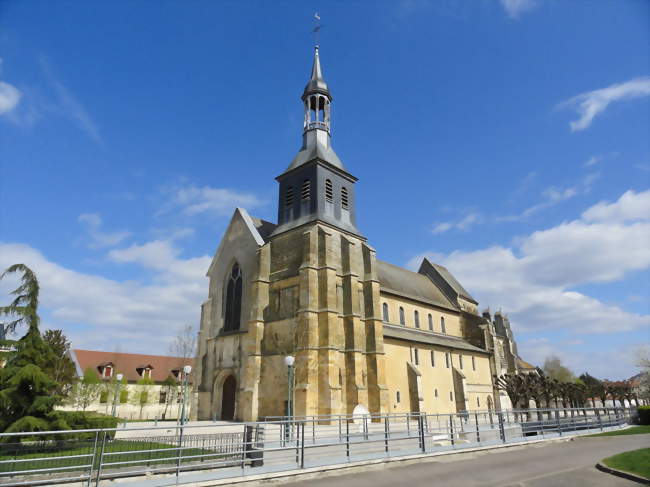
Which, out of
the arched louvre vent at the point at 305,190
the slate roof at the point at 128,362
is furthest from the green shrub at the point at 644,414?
the slate roof at the point at 128,362

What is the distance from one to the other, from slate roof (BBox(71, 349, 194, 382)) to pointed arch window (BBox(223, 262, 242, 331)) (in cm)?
1776

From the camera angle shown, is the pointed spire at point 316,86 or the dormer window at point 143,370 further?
the dormer window at point 143,370

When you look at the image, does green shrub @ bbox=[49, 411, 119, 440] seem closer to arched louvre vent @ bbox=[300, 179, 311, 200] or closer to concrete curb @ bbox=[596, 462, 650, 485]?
concrete curb @ bbox=[596, 462, 650, 485]

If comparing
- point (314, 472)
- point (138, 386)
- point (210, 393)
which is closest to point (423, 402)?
point (210, 393)

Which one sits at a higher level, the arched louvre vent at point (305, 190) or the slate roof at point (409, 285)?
the arched louvre vent at point (305, 190)

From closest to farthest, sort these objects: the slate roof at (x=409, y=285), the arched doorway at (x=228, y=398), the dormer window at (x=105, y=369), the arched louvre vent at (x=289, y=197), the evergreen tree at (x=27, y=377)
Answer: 1. the evergreen tree at (x=27, y=377)
2. the arched doorway at (x=228, y=398)
3. the arched louvre vent at (x=289, y=197)
4. the slate roof at (x=409, y=285)
5. the dormer window at (x=105, y=369)

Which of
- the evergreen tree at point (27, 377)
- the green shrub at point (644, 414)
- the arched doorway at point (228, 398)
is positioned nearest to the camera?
the evergreen tree at point (27, 377)

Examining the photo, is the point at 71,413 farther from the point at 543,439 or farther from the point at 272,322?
the point at 543,439

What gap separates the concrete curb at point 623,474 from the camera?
30.3 ft

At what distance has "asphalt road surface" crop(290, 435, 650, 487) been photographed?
31.8 ft

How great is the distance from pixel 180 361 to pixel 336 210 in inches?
1292

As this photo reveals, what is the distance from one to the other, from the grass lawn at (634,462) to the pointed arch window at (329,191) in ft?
74.6

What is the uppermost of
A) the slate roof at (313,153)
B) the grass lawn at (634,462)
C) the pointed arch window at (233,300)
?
the slate roof at (313,153)

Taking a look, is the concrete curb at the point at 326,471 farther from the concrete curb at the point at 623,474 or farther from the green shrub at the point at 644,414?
the green shrub at the point at 644,414
